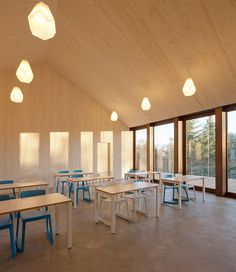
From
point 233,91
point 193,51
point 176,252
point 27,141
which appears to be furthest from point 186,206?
point 27,141

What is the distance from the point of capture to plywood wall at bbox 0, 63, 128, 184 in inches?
285

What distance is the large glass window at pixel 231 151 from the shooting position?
5820 mm

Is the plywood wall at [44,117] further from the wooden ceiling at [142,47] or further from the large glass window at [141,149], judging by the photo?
the large glass window at [141,149]

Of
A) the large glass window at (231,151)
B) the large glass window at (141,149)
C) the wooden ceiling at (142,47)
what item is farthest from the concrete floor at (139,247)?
the large glass window at (141,149)

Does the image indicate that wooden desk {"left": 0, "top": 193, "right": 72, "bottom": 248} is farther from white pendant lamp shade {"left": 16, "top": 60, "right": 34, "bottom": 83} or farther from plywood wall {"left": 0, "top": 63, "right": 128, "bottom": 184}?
plywood wall {"left": 0, "top": 63, "right": 128, "bottom": 184}

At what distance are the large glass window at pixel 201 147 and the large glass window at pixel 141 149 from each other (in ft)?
7.22

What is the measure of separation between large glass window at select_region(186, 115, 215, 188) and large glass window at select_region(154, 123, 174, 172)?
0.66 m

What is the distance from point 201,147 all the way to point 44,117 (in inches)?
224

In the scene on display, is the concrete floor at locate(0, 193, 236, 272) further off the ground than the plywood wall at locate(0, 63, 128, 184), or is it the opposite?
the plywood wall at locate(0, 63, 128, 184)

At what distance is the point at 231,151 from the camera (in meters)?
5.90

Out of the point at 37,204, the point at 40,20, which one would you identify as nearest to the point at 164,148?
the point at 37,204

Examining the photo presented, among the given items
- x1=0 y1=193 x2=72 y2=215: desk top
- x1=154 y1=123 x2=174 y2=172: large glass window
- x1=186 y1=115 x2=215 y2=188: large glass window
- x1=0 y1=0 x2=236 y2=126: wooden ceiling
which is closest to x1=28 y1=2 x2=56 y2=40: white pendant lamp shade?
x1=0 y1=0 x2=236 y2=126: wooden ceiling

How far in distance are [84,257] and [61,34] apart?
5.31 m

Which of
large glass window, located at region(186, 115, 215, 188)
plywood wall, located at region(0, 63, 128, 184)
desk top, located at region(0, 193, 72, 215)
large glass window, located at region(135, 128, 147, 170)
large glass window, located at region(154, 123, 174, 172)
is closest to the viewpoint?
desk top, located at region(0, 193, 72, 215)
